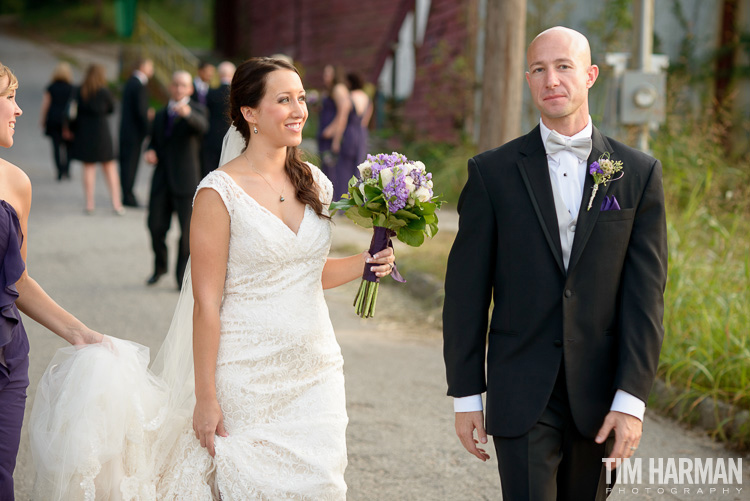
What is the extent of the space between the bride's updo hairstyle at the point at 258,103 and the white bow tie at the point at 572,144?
1.06 metres

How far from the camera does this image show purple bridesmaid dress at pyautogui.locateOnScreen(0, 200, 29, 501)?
2.98m

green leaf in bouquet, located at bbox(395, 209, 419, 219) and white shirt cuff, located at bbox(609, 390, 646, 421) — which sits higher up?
green leaf in bouquet, located at bbox(395, 209, 419, 219)

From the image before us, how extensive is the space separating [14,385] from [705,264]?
5516 millimetres

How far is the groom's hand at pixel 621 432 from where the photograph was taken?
2.69m

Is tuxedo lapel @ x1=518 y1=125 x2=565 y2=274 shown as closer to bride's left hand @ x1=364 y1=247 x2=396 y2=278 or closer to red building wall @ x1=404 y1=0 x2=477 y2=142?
bride's left hand @ x1=364 y1=247 x2=396 y2=278

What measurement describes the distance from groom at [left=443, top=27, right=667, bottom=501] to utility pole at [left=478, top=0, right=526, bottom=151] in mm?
5722

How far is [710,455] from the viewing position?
16.8 ft

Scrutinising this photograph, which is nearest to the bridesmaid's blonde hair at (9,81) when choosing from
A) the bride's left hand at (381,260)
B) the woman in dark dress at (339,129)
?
the bride's left hand at (381,260)

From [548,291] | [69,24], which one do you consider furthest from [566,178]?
[69,24]

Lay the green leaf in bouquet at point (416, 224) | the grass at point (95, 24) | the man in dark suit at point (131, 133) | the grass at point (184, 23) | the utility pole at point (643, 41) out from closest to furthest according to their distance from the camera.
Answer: the green leaf in bouquet at point (416, 224) < the utility pole at point (643, 41) < the man in dark suit at point (131, 133) < the grass at point (95, 24) < the grass at point (184, 23)

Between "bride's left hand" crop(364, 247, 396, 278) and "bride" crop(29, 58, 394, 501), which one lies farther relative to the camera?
"bride's left hand" crop(364, 247, 396, 278)

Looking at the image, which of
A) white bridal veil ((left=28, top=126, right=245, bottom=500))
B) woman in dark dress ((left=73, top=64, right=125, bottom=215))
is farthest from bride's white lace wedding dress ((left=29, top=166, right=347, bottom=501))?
woman in dark dress ((left=73, top=64, right=125, bottom=215))

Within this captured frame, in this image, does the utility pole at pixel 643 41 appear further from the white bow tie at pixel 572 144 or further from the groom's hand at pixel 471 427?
the groom's hand at pixel 471 427

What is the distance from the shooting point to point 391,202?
3.26 m
